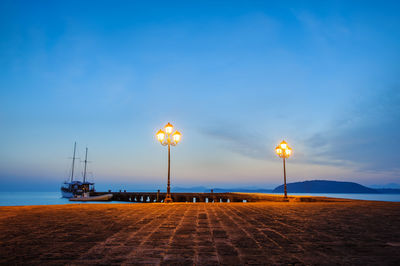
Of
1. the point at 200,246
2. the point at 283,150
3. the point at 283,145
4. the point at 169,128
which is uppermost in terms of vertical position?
the point at 169,128

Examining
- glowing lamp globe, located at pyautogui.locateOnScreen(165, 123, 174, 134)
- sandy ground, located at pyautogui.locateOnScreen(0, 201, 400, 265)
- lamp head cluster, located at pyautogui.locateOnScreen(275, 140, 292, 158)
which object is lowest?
sandy ground, located at pyautogui.locateOnScreen(0, 201, 400, 265)

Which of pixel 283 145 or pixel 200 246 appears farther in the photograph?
pixel 283 145

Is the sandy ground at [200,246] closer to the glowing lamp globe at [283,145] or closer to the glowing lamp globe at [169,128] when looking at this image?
the glowing lamp globe at [169,128]

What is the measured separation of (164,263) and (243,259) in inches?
40.0

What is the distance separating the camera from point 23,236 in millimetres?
4824

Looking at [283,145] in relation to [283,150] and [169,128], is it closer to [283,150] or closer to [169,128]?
[283,150]

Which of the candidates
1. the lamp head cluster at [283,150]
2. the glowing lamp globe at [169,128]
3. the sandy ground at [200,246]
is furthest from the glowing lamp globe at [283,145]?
the sandy ground at [200,246]

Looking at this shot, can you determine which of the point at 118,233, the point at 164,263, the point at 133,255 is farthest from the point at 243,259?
the point at 118,233

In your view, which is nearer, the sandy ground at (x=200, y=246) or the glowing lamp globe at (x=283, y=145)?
the sandy ground at (x=200, y=246)

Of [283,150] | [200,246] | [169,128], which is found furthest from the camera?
[283,150]

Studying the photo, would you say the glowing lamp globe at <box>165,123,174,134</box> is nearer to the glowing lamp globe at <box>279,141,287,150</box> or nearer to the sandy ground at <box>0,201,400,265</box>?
the glowing lamp globe at <box>279,141,287,150</box>

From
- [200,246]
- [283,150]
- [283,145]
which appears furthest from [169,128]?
[200,246]

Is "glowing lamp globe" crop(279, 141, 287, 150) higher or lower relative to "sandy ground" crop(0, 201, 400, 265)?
higher

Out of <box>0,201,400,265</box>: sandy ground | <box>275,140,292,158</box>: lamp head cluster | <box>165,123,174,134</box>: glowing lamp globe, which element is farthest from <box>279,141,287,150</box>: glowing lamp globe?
<box>0,201,400,265</box>: sandy ground
